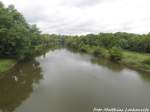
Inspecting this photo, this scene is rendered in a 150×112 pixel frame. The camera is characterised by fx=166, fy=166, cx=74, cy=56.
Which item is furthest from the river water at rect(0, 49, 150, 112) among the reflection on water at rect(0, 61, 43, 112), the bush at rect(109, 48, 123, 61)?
the bush at rect(109, 48, 123, 61)

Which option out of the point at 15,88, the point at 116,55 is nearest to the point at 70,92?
the point at 15,88

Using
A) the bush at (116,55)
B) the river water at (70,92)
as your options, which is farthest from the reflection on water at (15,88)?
the bush at (116,55)

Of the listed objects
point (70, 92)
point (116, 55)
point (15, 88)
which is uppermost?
point (116, 55)

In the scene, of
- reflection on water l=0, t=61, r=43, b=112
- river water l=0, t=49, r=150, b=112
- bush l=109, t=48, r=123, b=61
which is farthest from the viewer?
bush l=109, t=48, r=123, b=61

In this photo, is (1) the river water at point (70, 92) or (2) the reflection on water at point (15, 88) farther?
(2) the reflection on water at point (15, 88)

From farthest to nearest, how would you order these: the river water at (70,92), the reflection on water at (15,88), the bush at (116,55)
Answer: the bush at (116,55)
the reflection on water at (15,88)
the river water at (70,92)

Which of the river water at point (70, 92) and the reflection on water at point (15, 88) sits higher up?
the reflection on water at point (15, 88)

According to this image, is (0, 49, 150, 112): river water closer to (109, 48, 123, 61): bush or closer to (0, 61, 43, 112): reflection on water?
(0, 61, 43, 112): reflection on water

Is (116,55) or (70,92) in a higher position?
(116,55)

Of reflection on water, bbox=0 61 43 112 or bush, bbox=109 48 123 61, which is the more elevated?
bush, bbox=109 48 123 61

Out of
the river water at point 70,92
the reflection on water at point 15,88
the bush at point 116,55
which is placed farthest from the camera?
the bush at point 116,55

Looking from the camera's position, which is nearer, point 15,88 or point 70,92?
point 70,92

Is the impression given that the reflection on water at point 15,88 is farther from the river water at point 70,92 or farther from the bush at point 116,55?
the bush at point 116,55

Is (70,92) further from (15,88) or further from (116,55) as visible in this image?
(116,55)
